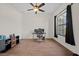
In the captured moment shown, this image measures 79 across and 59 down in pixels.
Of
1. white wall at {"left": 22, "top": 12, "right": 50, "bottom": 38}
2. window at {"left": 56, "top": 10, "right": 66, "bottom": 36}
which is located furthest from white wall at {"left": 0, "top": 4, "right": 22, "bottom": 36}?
window at {"left": 56, "top": 10, "right": 66, "bottom": 36}

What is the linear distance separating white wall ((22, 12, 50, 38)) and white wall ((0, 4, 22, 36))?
18 cm

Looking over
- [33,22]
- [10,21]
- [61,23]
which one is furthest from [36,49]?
[10,21]

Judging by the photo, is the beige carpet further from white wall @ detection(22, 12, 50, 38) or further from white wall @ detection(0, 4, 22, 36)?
white wall @ detection(0, 4, 22, 36)

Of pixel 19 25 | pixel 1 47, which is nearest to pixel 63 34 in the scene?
pixel 19 25

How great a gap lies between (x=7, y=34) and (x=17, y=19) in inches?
17.3

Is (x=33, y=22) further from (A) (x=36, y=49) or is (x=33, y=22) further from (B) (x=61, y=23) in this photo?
(A) (x=36, y=49)

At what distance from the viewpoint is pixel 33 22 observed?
2764 millimetres

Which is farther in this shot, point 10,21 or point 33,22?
point 33,22

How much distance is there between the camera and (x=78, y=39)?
2951mm

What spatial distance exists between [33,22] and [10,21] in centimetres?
58

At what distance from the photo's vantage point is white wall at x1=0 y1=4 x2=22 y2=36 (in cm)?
221

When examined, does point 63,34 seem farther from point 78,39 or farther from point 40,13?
point 40,13

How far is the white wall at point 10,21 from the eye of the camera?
2.21 metres

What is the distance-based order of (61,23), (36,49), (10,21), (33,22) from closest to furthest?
1. (10,21)
2. (33,22)
3. (61,23)
4. (36,49)
